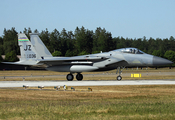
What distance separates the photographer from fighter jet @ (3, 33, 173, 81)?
2656 centimetres

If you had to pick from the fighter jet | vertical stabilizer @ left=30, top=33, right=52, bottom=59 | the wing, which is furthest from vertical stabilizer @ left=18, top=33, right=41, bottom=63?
the wing

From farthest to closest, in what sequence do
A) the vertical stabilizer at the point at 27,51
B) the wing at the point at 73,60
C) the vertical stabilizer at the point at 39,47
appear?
the vertical stabilizer at the point at 39,47 < the vertical stabilizer at the point at 27,51 < the wing at the point at 73,60

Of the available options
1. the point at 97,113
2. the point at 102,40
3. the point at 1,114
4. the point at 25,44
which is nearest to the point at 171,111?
the point at 97,113

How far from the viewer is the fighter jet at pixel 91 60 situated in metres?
26.6

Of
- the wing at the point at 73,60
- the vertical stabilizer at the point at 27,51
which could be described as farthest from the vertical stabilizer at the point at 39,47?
the wing at the point at 73,60

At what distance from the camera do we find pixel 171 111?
941 cm

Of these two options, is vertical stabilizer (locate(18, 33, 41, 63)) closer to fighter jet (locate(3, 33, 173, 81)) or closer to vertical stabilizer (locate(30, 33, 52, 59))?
fighter jet (locate(3, 33, 173, 81))

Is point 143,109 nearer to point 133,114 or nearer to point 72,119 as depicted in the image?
point 133,114

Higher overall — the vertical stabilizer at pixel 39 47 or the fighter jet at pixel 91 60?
the vertical stabilizer at pixel 39 47

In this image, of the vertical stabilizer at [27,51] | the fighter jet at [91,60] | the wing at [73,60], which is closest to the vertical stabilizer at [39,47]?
the fighter jet at [91,60]

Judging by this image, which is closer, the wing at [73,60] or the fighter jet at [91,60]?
the fighter jet at [91,60]

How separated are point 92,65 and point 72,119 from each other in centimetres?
1894

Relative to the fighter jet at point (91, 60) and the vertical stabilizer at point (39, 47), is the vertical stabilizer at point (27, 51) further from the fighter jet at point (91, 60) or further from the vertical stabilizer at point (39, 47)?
the vertical stabilizer at point (39, 47)

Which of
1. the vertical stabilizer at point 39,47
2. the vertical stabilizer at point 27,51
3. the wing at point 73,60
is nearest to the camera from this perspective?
the wing at point 73,60
